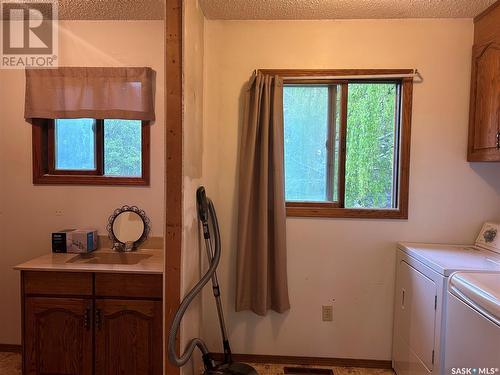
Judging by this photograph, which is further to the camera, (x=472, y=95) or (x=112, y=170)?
(x=112, y=170)

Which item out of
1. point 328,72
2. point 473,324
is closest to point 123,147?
point 328,72

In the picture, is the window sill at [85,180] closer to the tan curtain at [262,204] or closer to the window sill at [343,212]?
the tan curtain at [262,204]

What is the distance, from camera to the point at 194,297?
1679 millimetres

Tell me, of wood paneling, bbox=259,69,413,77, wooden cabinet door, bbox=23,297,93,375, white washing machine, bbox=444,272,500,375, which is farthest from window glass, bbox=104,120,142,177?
white washing machine, bbox=444,272,500,375

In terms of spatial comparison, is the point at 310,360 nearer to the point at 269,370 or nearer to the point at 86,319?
the point at 269,370

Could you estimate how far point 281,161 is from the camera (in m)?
2.06

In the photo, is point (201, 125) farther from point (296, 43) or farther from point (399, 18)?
point (399, 18)

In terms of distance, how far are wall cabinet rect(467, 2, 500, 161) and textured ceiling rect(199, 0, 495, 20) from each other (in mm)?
130

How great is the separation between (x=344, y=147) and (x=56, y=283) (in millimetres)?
2068

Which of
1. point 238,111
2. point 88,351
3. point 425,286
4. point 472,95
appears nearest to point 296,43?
point 238,111

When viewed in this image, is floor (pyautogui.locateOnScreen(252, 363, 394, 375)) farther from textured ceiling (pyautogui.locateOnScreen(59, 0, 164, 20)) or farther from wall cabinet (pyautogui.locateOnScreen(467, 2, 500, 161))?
textured ceiling (pyautogui.locateOnScreen(59, 0, 164, 20))

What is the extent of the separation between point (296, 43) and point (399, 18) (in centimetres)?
72

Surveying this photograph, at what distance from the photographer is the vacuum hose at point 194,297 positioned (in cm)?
154

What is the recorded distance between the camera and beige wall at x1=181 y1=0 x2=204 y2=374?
5.34 ft
